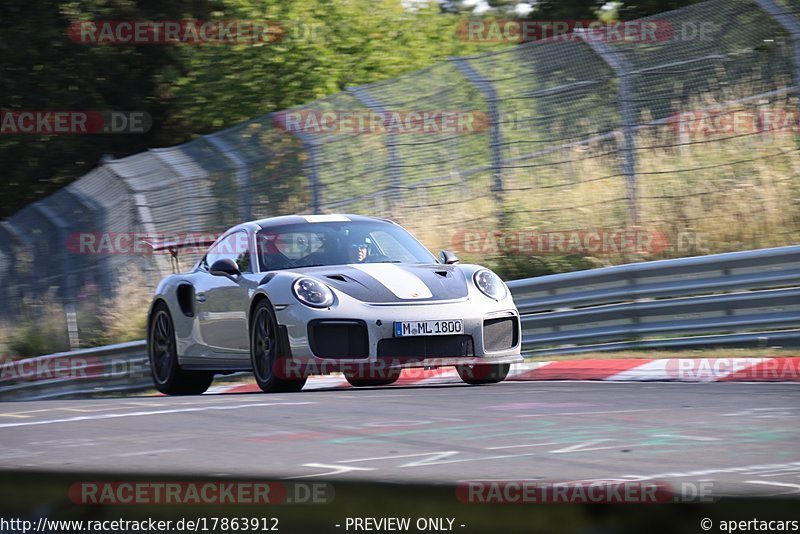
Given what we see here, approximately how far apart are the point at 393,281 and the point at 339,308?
1.43 ft

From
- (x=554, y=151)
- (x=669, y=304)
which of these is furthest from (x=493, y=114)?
(x=669, y=304)

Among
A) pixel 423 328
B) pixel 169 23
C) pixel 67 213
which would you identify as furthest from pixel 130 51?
pixel 423 328

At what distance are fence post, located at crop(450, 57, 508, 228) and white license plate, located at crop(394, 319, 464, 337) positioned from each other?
4.80 m

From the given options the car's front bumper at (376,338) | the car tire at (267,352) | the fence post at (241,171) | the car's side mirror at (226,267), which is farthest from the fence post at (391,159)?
the car's front bumper at (376,338)

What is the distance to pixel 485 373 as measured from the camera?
8.92 meters

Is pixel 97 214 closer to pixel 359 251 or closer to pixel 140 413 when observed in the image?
pixel 359 251

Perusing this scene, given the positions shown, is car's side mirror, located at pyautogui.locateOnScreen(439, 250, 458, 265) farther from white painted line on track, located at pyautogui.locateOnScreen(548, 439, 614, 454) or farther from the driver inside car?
white painted line on track, located at pyautogui.locateOnScreen(548, 439, 614, 454)

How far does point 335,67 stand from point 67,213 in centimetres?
760

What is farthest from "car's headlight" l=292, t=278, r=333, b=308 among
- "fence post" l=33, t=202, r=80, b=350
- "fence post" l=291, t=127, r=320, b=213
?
"fence post" l=33, t=202, r=80, b=350

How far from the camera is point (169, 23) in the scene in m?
25.1

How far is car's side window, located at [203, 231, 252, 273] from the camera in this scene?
9.23m

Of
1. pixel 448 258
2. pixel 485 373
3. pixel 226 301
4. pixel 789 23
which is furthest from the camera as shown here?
pixel 789 23

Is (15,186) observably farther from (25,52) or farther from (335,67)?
(335,67)

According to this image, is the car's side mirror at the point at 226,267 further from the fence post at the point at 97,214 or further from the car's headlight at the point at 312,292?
the fence post at the point at 97,214
